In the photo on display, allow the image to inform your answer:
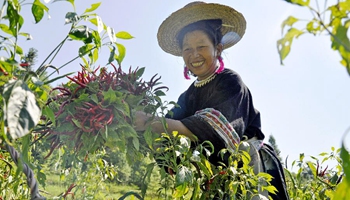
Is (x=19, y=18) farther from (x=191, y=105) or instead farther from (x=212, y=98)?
(x=191, y=105)

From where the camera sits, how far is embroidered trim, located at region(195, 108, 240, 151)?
828 millimetres

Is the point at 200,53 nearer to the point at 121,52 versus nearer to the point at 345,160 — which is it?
the point at 121,52

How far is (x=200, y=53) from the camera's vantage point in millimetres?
1075

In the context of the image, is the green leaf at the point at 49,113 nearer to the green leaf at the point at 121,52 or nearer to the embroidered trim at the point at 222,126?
the green leaf at the point at 121,52

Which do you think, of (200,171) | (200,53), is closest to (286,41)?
(200,171)

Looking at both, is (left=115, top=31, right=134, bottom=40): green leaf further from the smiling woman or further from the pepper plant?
the smiling woman

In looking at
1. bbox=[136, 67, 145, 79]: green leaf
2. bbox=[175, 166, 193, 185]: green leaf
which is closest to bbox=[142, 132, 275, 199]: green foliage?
bbox=[175, 166, 193, 185]: green leaf

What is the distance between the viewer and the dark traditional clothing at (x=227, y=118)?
0.83 m

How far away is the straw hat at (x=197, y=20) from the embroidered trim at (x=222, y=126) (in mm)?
408

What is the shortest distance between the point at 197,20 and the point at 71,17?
707mm

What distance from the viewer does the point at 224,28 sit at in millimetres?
1244

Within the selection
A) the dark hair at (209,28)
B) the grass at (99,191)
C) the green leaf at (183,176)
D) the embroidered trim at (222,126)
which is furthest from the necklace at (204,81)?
the green leaf at (183,176)

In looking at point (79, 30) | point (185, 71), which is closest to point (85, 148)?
Result: point (79, 30)

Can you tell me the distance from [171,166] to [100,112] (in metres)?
0.19
